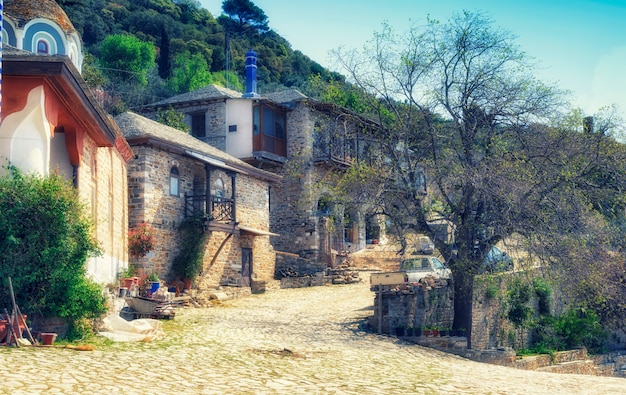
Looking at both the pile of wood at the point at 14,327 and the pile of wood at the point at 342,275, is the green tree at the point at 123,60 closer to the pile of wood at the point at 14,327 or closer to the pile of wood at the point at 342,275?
the pile of wood at the point at 342,275

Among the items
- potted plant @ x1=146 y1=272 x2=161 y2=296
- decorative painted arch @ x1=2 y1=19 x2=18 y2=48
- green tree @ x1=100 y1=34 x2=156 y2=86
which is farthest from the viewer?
green tree @ x1=100 y1=34 x2=156 y2=86

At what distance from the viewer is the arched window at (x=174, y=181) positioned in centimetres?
2520

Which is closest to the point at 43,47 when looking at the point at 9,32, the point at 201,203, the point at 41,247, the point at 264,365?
the point at 9,32

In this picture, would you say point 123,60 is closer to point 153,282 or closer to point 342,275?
point 342,275

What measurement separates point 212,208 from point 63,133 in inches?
468

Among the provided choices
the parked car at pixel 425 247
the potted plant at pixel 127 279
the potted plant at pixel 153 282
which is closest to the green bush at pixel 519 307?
the parked car at pixel 425 247

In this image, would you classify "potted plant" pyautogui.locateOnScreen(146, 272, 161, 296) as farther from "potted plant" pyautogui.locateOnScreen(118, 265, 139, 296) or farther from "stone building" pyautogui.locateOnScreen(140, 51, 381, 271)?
"stone building" pyautogui.locateOnScreen(140, 51, 381, 271)

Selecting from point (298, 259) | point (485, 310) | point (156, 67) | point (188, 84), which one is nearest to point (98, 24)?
point (156, 67)

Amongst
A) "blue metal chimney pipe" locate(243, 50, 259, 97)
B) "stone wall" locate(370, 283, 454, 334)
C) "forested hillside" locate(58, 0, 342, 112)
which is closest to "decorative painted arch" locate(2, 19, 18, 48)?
"blue metal chimney pipe" locate(243, 50, 259, 97)

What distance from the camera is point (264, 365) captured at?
12.1 meters

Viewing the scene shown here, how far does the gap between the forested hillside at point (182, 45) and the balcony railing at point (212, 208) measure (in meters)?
20.8

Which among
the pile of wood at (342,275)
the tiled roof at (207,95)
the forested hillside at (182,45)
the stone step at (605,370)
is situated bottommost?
the stone step at (605,370)

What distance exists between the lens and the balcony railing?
25.8 m

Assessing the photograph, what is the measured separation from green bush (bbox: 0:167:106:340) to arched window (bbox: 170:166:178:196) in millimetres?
13308
